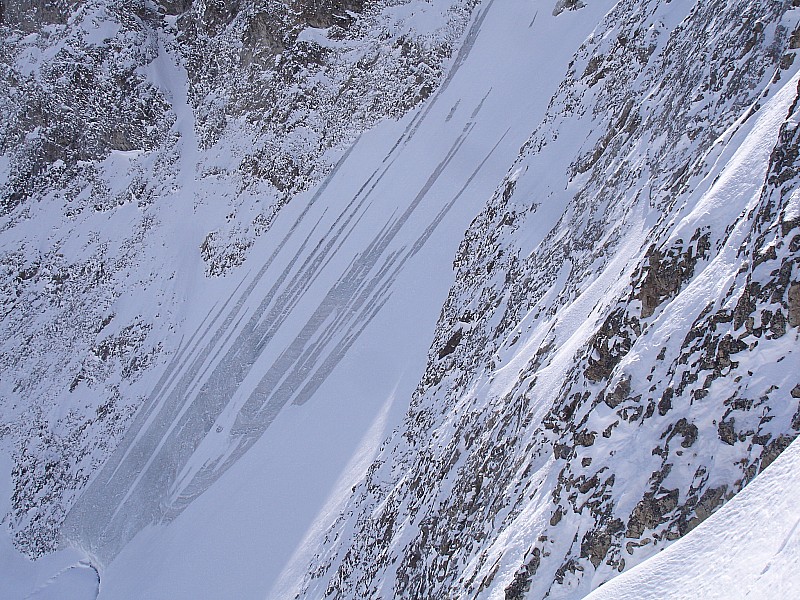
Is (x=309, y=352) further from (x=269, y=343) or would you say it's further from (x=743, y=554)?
(x=743, y=554)

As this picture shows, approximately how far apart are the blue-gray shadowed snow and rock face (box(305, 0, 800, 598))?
4990 mm

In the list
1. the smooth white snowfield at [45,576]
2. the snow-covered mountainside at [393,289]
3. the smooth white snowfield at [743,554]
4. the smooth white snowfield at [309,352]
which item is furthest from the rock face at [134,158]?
the smooth white snowfield at [743,554]

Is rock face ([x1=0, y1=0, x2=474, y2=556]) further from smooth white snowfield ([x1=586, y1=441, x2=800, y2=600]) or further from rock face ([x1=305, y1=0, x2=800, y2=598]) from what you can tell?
smooth white snowfield ([x1=586, y1=441, x2=800, y2=600])

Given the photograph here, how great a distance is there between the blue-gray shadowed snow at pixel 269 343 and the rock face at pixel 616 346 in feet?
16.4

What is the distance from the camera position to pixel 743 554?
3.39 meters

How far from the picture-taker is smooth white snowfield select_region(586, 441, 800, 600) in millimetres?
3059

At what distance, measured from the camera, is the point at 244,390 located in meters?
19.5

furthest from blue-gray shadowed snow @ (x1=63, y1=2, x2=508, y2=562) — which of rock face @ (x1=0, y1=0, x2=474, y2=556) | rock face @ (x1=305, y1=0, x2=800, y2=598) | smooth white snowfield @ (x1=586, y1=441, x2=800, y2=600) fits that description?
smooth white snowfield @ (x1=586, y1=441, x2=800, y2=600)

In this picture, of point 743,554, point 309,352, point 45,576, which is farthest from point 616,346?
point 45,576

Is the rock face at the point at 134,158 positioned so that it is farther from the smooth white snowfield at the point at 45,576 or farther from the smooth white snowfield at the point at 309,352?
the smooth white snowfield at the point at 309,352

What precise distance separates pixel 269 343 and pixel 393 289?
4942mm

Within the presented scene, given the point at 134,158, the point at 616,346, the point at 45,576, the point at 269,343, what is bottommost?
the point at 45,576

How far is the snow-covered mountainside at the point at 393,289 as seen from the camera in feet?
18.0

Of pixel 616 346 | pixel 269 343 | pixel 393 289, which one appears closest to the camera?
pixel 616 346
